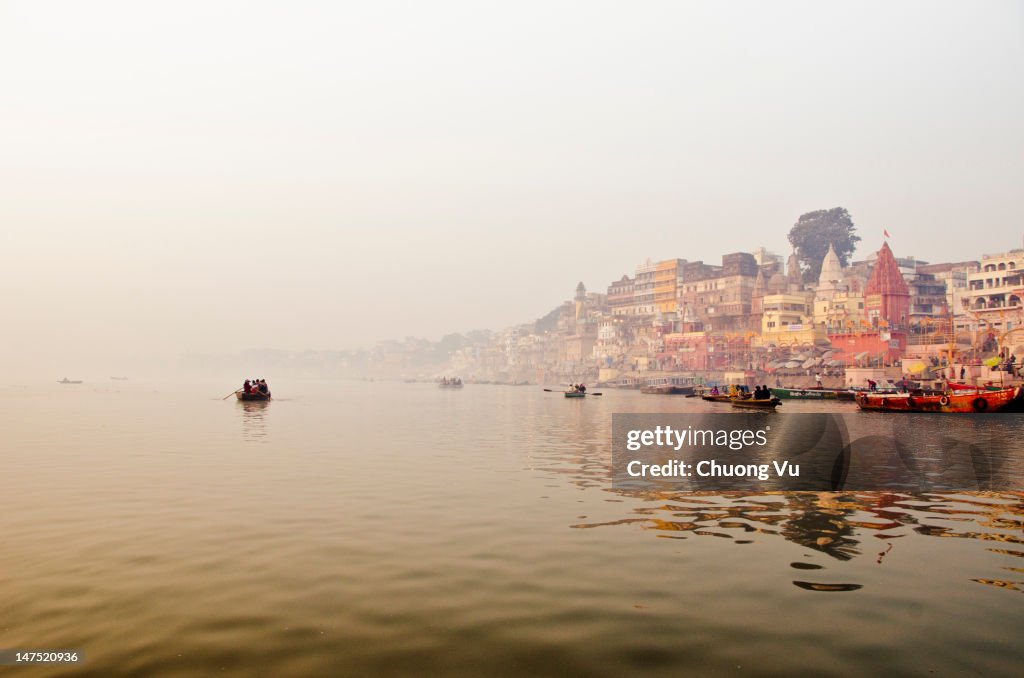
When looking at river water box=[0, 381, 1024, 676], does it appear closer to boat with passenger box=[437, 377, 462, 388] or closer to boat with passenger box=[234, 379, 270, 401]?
boat with passenger box=[234, 379, 270, 401]

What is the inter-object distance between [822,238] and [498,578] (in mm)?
187634

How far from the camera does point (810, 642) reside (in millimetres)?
5957

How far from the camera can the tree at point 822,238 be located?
174 m

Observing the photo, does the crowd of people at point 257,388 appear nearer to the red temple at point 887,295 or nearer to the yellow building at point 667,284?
the red temple at point 887,295

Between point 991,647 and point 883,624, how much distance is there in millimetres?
852

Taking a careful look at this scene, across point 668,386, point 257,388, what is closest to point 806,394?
point 668,386

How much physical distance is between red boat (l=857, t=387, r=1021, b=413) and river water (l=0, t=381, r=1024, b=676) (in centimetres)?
3956

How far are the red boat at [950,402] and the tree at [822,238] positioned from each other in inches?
5140

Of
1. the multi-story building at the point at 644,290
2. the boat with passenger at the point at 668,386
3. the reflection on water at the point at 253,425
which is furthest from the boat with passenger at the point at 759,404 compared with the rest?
the multi-story building at the point at 644,290

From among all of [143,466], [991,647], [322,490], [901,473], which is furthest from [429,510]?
[901,473]

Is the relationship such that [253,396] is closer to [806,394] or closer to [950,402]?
[950,402]

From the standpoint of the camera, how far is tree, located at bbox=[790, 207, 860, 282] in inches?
6845

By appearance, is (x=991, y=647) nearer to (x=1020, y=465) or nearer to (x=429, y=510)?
(x=429, y=510)

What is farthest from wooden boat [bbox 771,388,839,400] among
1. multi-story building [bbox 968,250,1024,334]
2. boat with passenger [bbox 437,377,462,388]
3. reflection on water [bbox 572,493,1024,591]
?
boat with passenger [bbox 437,377,462,388]
